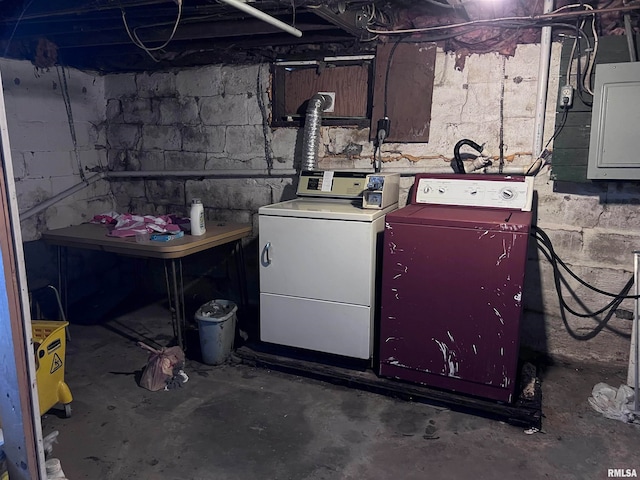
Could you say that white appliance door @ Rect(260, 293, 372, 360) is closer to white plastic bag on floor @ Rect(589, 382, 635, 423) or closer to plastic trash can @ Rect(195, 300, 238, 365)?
plastic trash can @ Rect(195, 300, 238, 365)

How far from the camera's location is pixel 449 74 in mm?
2971

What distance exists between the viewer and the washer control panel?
8.57 feet

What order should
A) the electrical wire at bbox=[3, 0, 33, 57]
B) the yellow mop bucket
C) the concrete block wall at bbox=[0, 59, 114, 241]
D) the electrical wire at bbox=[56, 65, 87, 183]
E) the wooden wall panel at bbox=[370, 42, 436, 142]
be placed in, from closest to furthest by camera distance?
the yellow mop bucket, the electrical wire at bbox=[3, 0, 33, 57], the wooden wall panel at bbox=[370, 42, 436, 142], the concrete block wall at bbox=[0, 59, 114, 241], the electrical wire at bbox=[56, 65, 87, 183]

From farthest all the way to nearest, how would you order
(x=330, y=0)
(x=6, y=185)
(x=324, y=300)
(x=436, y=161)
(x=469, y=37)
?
(x=436, y=161), (x=469, y=37), (x=324, y=300), (x=330, y=0), (x=6, y=185)

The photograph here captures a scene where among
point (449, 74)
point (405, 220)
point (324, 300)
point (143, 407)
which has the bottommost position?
point (143, 407)

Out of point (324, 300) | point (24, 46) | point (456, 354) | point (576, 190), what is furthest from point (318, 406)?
point (24, 46)

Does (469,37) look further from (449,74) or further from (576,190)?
(576,190)

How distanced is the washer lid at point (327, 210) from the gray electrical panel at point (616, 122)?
1149 millimetres

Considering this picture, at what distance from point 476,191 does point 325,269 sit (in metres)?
0.96

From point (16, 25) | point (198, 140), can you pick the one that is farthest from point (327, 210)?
point (16, 25)

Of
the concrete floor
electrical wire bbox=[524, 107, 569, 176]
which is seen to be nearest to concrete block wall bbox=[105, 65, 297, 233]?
the concrete floor

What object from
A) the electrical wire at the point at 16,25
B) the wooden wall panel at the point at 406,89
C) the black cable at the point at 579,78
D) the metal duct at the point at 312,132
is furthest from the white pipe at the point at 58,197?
the black cable at the point at 579,78

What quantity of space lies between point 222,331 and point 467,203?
1625 mm

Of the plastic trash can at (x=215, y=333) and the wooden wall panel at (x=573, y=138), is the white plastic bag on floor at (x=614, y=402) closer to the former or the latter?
the wooden wall panel at (x=573, y=138)
